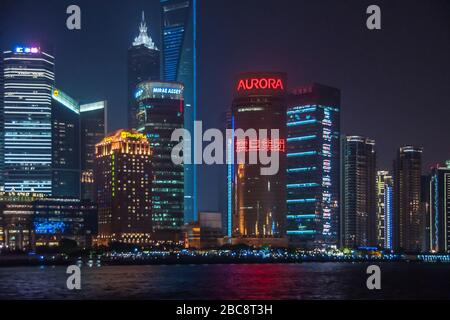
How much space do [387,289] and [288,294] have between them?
2220 cm

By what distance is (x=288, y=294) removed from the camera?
100875mm

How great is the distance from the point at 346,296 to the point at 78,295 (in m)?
33.4

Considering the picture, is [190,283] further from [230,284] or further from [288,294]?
[288,294]

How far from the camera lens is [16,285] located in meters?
118
